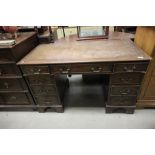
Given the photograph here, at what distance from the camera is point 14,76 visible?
1371 millimetres

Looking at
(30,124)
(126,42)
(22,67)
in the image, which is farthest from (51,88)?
(126,42)

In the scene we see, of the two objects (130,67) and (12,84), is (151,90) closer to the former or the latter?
(130,67)

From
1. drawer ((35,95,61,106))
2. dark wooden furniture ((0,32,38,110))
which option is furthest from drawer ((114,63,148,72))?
A: dark wooden furniture ((0,32,38,110))

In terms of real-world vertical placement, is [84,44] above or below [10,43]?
below

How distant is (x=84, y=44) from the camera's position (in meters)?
1.59

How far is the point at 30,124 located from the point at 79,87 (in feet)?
3.11

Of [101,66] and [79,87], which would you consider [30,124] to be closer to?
[79,87]

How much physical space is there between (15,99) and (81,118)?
87cm

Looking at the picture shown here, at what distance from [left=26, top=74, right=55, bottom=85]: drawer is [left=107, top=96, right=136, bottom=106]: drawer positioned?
0.73 m

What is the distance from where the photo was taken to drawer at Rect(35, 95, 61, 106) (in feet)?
5.10

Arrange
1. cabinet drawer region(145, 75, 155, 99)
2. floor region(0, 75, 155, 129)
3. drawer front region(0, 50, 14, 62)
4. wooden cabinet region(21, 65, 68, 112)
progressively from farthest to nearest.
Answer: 1. floor region(0, 75, 155, 129)
2. cabinet drawer region(145, 75, 155, 99)
3. wooden cabinet region(21, 65, 68, 112)
4. drawer front region(0, 50, 14, 62)

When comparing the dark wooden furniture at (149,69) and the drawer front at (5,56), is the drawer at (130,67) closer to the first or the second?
the dark wooden furniture at (149,69)

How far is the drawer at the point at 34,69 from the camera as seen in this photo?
4.16ft

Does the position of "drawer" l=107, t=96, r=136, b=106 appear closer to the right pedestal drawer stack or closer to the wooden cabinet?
the right pedestal drawer stack
